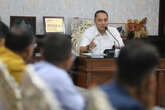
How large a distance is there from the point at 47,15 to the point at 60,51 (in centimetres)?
421

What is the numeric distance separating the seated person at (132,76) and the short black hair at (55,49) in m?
0.44

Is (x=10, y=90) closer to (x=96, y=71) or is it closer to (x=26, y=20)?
(x=96, y=71)

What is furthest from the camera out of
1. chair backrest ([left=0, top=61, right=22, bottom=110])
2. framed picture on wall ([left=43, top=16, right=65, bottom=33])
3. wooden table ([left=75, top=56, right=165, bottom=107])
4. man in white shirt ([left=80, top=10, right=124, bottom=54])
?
framed picture on wall ([left=43, top=16, right=65, bottom=33])

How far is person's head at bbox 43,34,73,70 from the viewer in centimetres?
171

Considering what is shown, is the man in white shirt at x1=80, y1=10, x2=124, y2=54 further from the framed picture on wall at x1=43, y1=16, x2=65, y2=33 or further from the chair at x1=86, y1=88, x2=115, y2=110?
the chair at x1=86, y1=88, x2=115, y2=110

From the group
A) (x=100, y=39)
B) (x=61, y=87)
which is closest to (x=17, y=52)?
(x=61, y=87)

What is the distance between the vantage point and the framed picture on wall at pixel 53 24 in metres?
5.75

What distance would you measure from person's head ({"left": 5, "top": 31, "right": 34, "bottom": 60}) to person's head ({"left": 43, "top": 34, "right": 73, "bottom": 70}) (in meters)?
0.33

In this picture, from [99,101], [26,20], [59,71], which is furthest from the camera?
[26,20]

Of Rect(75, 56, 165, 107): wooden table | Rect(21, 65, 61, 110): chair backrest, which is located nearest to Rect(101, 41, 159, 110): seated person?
Rect(21, 65, 61, 110): chair backrest

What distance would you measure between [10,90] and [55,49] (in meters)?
0.33

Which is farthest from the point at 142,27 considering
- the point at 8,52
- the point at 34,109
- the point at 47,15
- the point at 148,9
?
the point at 34,109

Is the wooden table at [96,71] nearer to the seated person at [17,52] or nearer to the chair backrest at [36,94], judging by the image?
the seated person at [17,52]

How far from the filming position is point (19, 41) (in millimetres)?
2061
